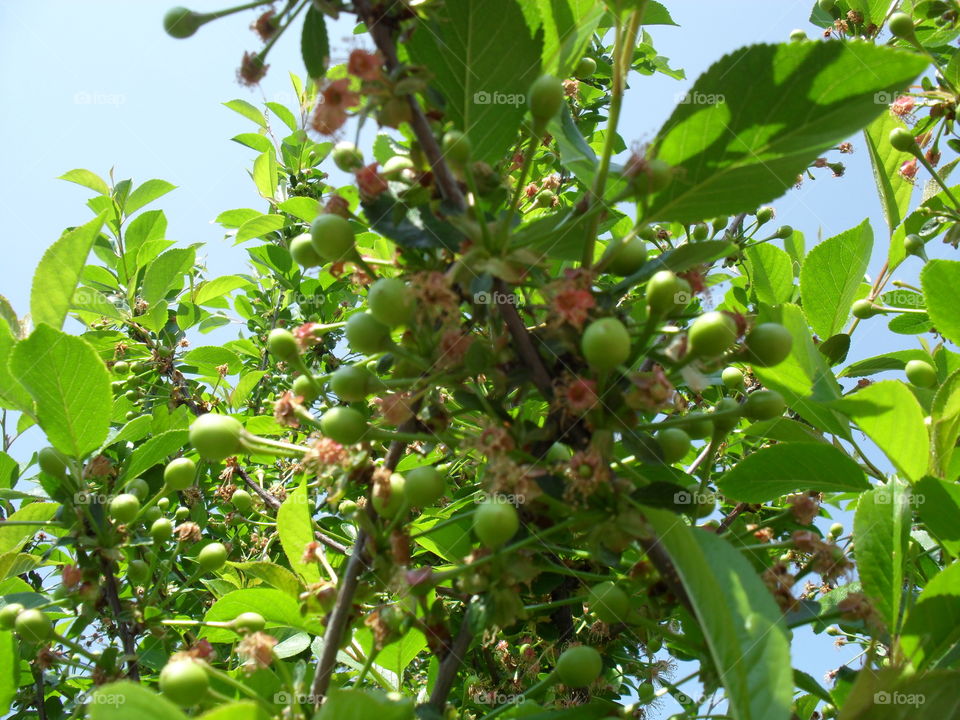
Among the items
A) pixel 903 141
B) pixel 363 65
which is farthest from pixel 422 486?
pixel 903 141

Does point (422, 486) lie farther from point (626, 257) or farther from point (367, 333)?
point (626, 257)

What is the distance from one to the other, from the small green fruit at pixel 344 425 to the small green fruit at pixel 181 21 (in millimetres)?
826

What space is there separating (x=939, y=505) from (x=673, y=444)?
610 millimetres

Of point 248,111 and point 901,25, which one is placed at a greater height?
point 248,111

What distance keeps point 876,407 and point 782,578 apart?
1.45 feet

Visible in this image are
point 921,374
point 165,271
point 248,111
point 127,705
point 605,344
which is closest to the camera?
point 127,705

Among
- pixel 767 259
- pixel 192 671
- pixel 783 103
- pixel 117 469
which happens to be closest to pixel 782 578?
pixel 783 103

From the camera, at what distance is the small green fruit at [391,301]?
1.33 metres

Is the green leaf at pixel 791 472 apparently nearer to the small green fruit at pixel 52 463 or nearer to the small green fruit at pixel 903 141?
the small green fruit at pixel 903 141

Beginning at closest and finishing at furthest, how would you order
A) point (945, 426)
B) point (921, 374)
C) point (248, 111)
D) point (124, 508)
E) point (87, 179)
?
point (945, 426), point (124, 508), point (921, 374), point (87, 179), point (248, 111)

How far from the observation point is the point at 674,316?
1462mm

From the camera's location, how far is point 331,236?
1422mm

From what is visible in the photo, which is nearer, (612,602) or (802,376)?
(612,602)

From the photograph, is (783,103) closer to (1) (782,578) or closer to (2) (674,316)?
(2) (674,316)
